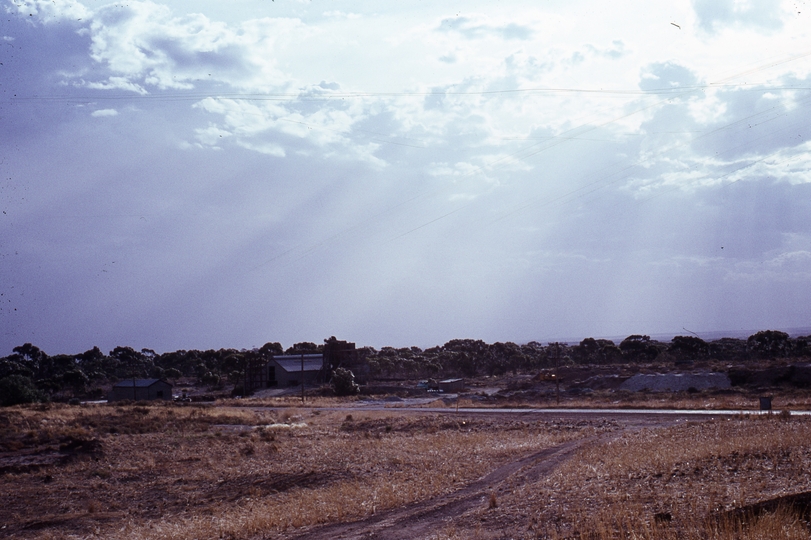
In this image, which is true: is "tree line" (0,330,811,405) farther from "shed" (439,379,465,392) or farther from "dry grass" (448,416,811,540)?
"dry grass" (448,416,811,540)

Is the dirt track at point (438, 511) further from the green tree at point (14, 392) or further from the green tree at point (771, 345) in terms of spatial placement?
the green tree at point (771, 345)

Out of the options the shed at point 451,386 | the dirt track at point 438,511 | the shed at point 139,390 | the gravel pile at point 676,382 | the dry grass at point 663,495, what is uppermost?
the dry grass at point 663,495

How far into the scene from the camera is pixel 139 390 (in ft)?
254

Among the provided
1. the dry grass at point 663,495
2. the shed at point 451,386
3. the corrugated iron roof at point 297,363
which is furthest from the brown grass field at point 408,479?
the corrugated iron roof at point 297,363

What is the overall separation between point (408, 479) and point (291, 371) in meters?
74.6

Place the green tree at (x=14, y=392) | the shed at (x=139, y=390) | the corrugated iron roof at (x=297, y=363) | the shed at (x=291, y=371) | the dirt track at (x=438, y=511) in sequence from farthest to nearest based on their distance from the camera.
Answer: the corrugated iron roof at (x=297, y=363)
the shed at (x=291, y=371)
the shed at (x=139, y=390)
the green tree at (x=14, y=392)
the dirt track at (x=438, y=511)

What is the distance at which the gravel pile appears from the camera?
6925cm

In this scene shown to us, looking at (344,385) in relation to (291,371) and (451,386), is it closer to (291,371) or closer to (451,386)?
(451,386)

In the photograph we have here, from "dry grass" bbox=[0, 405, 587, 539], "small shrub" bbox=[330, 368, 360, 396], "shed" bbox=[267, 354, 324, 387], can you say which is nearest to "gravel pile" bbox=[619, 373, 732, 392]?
"small shrub" bbox=[330, 368, 360, 396]

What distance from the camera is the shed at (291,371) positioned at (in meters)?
93.4

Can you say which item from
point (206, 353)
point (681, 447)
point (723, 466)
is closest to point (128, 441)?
point (681, 447)

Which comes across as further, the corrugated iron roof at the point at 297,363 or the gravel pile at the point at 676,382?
the corrugated iron roof at the point at 297,363

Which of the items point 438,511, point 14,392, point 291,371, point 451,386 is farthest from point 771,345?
point 438,511

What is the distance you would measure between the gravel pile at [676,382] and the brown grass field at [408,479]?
33.3m
